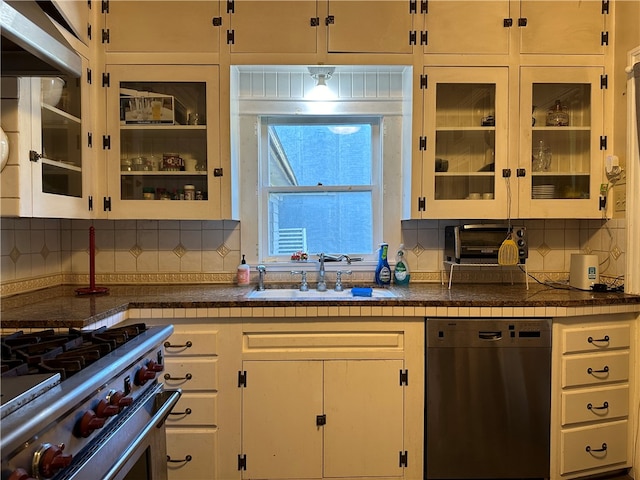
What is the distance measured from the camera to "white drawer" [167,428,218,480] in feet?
6.13

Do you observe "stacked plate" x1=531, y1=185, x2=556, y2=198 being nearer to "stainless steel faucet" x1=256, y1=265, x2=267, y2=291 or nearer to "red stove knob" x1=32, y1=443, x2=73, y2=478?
"stainless steel faucet" x1=256, y1=265, x2=267, y2=291

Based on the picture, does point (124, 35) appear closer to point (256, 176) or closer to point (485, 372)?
point (256, 176)

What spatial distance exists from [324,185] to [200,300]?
44.1 inches

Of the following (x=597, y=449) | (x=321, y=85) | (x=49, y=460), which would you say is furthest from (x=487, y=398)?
(x=321, y=85)

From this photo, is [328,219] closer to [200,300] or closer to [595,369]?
[200,300]

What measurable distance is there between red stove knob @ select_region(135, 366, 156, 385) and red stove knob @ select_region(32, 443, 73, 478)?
36 cm

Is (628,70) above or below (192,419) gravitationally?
above

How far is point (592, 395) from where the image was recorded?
75.9 inches

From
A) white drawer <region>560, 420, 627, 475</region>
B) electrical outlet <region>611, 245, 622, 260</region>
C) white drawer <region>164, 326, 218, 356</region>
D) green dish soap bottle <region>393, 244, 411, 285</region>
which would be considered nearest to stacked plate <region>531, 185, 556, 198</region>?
electrical outlet <region>611, 245, 622, 260</region>

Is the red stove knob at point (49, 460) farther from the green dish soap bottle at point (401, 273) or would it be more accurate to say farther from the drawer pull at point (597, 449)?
the drawer pull at point (597, 449)

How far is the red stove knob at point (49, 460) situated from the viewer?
0.74 m

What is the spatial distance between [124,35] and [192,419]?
6.55ft

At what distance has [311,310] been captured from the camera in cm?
187

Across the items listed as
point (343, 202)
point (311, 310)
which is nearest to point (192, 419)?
point (311, 310)
